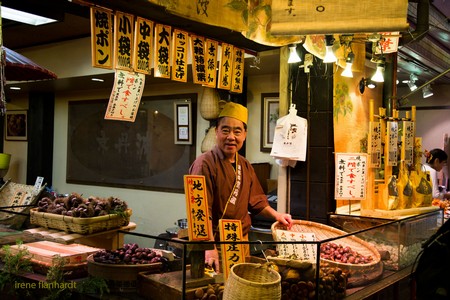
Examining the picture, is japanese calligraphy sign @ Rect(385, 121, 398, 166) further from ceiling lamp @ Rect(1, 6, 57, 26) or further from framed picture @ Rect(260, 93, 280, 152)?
ceiling lamp @ Rect(1, 6, 57, 26)

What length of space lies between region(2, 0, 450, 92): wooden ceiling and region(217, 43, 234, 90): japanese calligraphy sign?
21cm

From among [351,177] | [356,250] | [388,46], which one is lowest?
[356,250]

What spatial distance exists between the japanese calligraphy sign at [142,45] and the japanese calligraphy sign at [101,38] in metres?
0.22

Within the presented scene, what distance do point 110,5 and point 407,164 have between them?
13.0 ft

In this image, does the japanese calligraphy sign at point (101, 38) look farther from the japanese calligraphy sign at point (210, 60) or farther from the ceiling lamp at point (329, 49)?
the ceiling lamp at point (329, 49)

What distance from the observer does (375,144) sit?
17.1 ft

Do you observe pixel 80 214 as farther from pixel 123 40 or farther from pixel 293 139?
pixel 293 139

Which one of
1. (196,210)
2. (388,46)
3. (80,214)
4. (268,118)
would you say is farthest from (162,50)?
(268,118)

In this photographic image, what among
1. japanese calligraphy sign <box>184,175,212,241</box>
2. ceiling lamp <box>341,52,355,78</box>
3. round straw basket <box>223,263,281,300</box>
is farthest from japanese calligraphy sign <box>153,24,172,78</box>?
round straw basket <box>223,263,281,300</box>

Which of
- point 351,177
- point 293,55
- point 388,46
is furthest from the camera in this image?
point 388,46

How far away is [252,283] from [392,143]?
353cm

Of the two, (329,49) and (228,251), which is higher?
(329,49)

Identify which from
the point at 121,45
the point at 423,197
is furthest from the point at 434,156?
the point at 121,45

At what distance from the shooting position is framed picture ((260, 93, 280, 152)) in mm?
7559
